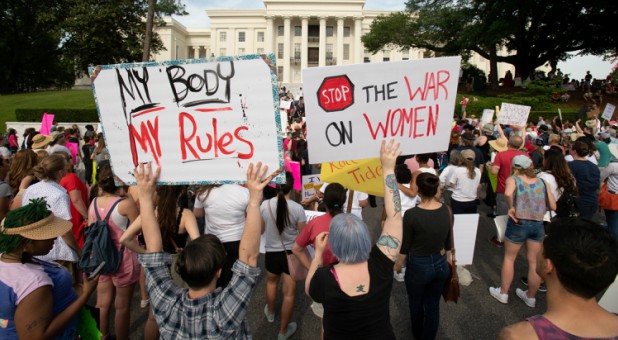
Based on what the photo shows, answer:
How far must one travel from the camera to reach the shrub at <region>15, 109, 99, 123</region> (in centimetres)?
2117

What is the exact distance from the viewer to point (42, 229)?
6.80 feet

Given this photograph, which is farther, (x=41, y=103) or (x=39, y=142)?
(x=41, y=103)

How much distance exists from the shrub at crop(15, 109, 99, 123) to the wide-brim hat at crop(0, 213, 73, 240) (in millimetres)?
22123

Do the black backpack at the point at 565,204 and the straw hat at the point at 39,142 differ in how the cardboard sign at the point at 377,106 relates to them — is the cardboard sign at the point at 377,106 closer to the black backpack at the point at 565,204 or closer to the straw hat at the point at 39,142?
the black backpack at the point at 565,204

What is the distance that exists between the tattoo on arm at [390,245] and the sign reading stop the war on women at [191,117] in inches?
27.2

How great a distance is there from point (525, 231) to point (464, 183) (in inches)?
52.1

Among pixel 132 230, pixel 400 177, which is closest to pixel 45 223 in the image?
pixel 132 230

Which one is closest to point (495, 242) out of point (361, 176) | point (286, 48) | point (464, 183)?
point (464, 183)

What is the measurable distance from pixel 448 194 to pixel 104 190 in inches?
309

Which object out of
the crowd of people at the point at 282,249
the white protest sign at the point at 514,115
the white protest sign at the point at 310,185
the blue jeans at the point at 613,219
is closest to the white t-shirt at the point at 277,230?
the crowd of people at the point at 282,249

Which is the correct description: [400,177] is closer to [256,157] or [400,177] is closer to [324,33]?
[256,157]

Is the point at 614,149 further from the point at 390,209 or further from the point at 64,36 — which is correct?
the point at 64,36

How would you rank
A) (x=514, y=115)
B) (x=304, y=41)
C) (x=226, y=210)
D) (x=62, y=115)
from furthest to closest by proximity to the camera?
1. (x=304, y=41)
2. (x=62, y=115)
3. (x=514, y=115)
4. (x=226, y=210)

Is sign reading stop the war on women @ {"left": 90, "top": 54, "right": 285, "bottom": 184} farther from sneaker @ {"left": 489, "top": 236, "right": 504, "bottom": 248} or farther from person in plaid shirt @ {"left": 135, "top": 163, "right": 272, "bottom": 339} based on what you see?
sneaker @ {"left": 489, "top": 236, "right": 504, "bottom": 248}
